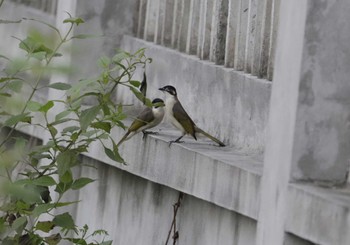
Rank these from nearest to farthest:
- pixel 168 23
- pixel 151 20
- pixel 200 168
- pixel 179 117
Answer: pixel 200 168
pixel 179 117
pixel 168 23
pixel 151 20

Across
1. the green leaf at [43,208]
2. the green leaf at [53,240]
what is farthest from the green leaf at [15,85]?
the green leaf at [53,240]

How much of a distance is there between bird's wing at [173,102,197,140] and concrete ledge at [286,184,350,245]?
166 cm

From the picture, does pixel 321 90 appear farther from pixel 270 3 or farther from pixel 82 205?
pixel 82 205

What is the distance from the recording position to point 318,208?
16.6 feet

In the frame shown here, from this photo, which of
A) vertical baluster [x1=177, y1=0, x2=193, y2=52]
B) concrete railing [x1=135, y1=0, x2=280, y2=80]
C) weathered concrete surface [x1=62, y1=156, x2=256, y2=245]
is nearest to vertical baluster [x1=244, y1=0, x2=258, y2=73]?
concrete railing [x1=135, y1=0, x2=280, y2=80]

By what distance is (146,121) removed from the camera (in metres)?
7.25

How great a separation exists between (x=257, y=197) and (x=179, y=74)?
2.01 m

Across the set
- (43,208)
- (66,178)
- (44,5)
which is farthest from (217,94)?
(44,5)

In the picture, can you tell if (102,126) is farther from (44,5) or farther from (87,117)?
(44,5)

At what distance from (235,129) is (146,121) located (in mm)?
782

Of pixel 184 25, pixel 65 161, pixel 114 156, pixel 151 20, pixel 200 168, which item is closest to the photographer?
pixel 65 161

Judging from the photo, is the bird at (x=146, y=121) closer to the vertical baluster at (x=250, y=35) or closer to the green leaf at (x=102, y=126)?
the vertical baluster at (x=250, y=35)

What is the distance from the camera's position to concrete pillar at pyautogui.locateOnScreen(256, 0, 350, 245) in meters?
5.30

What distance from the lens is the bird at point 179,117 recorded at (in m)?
6.93
